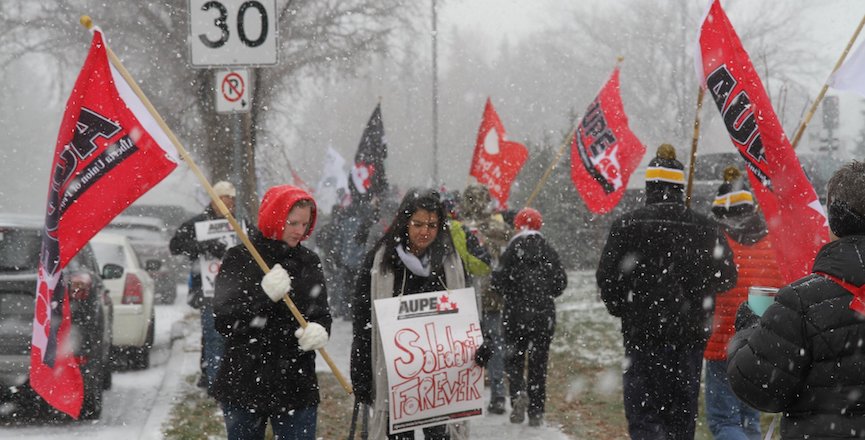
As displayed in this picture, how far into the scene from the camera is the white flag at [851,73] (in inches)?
203

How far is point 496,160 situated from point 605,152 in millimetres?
1885

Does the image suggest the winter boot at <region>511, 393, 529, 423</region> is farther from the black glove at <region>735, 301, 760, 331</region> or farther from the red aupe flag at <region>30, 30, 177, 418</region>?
→ the black glove at <region>735, 301, 760, 331</region>

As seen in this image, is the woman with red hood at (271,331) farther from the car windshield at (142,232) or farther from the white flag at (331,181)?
the car windshield at (142,232)

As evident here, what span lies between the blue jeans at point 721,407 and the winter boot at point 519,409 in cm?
200

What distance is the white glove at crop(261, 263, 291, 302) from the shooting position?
4.43m

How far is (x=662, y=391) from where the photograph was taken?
18.5 feet

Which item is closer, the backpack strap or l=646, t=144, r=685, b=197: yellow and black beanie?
the backpack strap

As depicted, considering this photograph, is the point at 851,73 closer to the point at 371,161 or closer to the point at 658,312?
the point at 658,312

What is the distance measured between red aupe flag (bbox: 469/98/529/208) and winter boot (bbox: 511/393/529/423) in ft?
12.2

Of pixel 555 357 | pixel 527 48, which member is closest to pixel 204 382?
pixel 555 357

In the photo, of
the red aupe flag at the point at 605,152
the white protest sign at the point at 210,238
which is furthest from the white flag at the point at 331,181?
the white protest sign at the point at 210,238

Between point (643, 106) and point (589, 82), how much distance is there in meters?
4.33

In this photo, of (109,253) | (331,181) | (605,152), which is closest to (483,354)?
(605,152)

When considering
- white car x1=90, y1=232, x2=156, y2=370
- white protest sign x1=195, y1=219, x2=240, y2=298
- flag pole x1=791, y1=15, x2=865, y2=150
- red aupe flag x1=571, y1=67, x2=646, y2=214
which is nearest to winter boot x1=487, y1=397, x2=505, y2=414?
red aupe flag x1=571, y1=67, x2=646, y2=214
